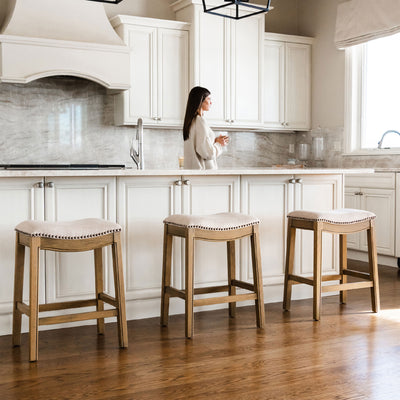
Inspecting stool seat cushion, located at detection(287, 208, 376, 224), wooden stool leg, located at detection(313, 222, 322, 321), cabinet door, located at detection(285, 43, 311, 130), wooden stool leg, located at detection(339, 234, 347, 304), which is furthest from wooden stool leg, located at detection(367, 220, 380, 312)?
cabinet door, located at detection(285, 43, 311, 130)

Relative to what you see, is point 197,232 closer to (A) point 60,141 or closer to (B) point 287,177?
(B) point 287,177

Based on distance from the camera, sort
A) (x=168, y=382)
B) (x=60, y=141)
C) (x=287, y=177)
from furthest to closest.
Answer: (x=60, y=141) < (x=287, y=177) < (x=168, y=382)

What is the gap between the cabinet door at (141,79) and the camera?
18.9 ft

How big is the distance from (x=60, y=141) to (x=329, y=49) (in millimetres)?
3063

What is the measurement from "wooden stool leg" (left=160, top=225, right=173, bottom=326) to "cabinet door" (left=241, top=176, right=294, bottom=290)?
26.0 inches

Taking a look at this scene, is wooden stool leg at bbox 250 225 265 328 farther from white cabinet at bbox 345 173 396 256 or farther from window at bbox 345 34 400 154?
window at bbox 345 34 400 154

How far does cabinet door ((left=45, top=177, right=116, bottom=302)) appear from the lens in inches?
133

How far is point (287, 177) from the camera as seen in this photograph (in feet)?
13.5

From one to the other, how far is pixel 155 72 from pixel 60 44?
1.05 m

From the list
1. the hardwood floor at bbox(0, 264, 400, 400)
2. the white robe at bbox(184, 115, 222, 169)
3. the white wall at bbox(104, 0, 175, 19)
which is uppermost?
the white wall at bbox(104, 0, 175, 19)

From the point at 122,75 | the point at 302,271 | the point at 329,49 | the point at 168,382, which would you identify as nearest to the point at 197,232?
the point at 168,382

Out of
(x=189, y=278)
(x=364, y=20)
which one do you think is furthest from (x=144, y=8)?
(x=189, y=278)

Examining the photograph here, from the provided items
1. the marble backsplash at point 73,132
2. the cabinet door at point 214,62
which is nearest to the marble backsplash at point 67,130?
the marble backsplash at point 73,132

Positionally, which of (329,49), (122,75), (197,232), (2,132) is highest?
(329,49)
